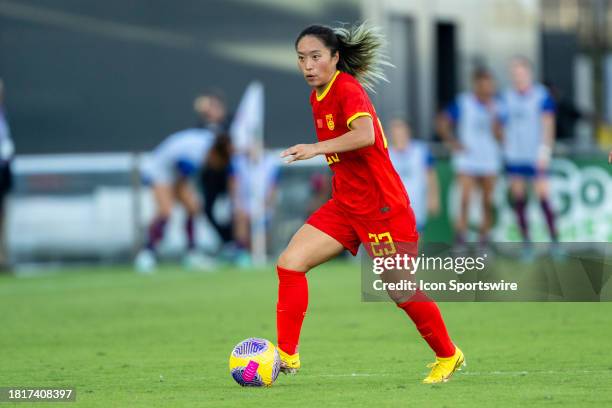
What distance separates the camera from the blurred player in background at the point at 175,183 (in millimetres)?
19984

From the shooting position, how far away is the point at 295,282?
8.56 metres

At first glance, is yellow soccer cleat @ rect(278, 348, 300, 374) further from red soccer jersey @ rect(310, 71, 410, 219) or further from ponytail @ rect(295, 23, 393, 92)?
ponytail @ rect(295, 23, 393, 92)

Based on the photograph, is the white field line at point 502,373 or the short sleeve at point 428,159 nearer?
the white field line at point 502,373

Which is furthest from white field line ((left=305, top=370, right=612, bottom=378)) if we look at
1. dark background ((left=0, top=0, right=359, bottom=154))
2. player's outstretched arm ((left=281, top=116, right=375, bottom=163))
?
dark background ((left=0, top=0, right=359, bottom=154))

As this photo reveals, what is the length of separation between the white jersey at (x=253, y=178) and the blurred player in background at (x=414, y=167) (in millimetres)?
1811

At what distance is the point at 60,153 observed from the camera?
24500mm

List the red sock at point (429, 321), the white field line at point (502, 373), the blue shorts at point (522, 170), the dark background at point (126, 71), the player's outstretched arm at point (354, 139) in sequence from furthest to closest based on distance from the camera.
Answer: the dark background at point (126, 71), the blue shorts at point (522, 170), the white field line at point (502, 373), the red sock at point (429, 321), the player's outstretched arm at point (354, 139)

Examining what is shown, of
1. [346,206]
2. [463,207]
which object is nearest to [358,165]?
[346,206]

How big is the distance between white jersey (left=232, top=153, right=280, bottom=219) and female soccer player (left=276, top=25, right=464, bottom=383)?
40.7 ft

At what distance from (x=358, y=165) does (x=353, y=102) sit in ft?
1.29

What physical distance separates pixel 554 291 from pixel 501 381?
21.5ft

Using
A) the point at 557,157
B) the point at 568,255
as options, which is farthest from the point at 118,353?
the point at 557,157

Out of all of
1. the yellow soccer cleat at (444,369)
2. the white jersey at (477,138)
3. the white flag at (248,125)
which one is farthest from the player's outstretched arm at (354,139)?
the white flag at (248,125)

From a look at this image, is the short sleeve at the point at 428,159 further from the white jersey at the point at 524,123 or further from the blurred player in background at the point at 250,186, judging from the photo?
the blurred player in background at the point at 250,186
